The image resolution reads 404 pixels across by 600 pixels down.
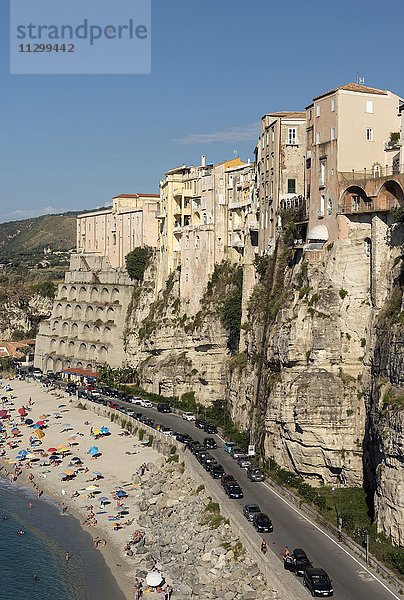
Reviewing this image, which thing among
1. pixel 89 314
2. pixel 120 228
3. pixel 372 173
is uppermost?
pixel 372 173

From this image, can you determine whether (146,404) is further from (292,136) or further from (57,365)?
(57,365)

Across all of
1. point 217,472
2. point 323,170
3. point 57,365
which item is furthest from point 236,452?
point 57,365

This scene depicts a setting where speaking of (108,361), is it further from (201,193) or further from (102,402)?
(201,193)

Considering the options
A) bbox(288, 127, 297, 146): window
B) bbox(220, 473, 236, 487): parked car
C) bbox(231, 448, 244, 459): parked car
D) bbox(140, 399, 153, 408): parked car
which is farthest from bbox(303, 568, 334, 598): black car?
bbox(140, 399, 153, 408): parked car

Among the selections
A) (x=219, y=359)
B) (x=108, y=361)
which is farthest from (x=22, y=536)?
(x=108, y=361)

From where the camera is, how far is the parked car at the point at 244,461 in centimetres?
5809

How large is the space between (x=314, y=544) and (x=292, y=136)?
35.1 meters

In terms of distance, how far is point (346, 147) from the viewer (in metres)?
54.8

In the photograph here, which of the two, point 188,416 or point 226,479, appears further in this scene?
point 188,416

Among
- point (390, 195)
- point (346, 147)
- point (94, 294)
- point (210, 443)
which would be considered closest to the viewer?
point (390, 195)

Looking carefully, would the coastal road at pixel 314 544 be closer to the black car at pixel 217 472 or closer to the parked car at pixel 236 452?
the black car at pixel 217 472

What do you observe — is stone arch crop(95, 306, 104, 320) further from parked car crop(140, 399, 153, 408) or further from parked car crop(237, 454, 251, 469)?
parked car crop(237, 454, 251, 469)

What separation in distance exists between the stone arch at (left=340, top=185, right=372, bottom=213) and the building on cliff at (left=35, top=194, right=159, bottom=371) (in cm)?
5437

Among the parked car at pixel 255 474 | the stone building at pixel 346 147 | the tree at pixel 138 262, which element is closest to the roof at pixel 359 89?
the stone building at pixel 346 147
